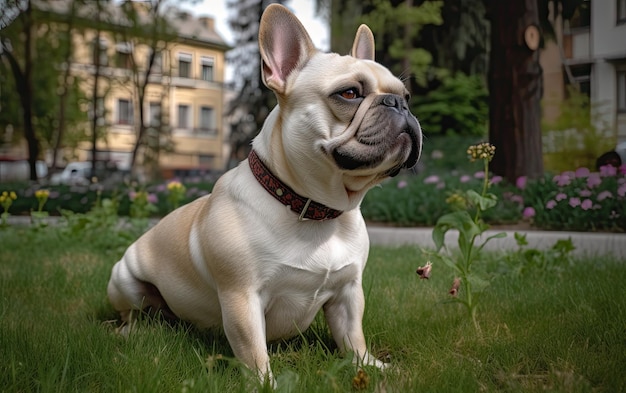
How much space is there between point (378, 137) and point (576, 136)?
2.11 m

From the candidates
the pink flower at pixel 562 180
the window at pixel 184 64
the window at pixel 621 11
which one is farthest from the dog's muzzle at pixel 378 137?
the window at pixel 184 64

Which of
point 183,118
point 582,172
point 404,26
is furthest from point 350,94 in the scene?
point 183,118

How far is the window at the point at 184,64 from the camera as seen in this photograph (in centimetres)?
1434

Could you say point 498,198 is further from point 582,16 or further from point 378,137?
point 378,137

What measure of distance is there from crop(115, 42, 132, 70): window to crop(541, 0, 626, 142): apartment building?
10342 millimetres

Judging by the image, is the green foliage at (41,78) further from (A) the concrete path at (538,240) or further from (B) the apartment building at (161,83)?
(A) the concrete path at (538,240)

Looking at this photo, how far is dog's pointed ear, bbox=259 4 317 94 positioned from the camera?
2.12 m

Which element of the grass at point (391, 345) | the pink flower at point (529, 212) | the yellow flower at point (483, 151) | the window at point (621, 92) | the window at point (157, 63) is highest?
the window at point (157, 63)

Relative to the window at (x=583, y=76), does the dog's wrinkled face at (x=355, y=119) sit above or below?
below

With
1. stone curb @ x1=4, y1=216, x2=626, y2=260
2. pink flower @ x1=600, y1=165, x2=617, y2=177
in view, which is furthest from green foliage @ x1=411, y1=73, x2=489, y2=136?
pink flower @ x1=600, y1=165, x2=617, y2=177

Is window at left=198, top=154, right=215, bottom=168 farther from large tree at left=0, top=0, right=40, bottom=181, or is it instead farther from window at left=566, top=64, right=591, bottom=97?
window at left=566, top=64, right=591, bottom=97

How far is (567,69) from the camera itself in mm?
3256

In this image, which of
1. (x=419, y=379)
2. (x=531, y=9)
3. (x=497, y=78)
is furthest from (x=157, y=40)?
(x=419, y=379)

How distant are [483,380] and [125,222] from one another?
16.0 feet
